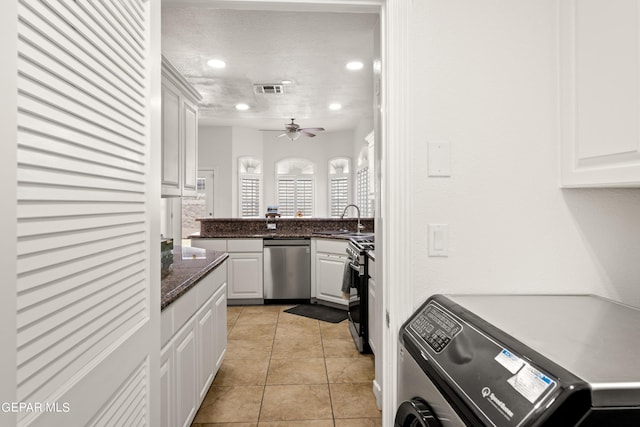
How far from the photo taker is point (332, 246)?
4.48 metres

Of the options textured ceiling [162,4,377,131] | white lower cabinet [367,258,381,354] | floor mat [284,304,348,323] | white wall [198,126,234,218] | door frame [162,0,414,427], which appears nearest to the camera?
door frame [162,0,414,427]

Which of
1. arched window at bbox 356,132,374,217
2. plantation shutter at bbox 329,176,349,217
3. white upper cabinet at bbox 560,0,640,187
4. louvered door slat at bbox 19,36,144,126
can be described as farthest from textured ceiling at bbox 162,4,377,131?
plantation shutter at bbox 329,176,349,217

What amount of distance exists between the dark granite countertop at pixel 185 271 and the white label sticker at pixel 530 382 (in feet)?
4.22

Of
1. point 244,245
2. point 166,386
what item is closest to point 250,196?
point 244,245

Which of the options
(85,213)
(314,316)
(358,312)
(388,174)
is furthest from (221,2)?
(314,316)

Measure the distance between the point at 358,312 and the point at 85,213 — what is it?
8.68 ft

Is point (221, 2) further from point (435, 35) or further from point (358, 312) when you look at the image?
point (358, 312)

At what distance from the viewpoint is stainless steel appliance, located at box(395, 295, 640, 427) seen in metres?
0.66

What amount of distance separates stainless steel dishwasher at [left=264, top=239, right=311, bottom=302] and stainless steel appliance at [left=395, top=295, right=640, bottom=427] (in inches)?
139

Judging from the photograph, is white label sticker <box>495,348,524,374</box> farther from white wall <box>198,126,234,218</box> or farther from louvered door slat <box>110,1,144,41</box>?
white wall <box>198,126,234,218</box>

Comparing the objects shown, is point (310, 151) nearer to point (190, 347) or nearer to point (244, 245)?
point (244, 245)

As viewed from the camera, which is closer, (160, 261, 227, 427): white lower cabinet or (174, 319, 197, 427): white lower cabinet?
(160, 261, 227, 427): white lower cabinet

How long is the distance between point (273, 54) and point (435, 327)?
11.0 feet

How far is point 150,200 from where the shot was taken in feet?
3.70
